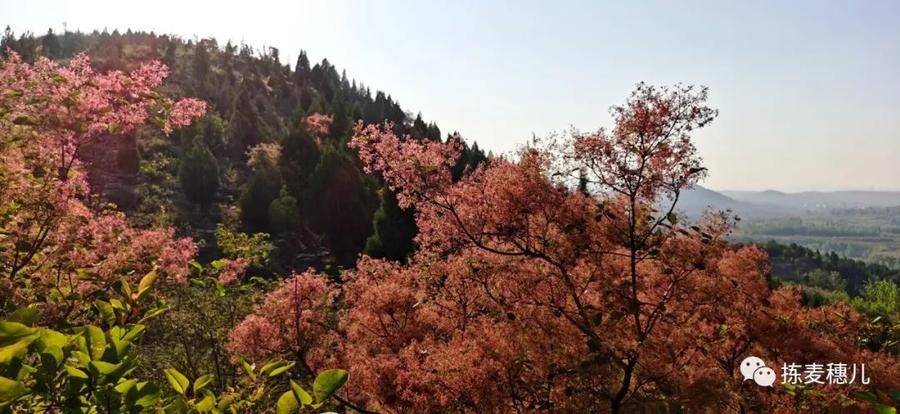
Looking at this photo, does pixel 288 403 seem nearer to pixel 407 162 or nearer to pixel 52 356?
pixel 52 356

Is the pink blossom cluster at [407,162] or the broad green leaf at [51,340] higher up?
the pink blossom cluster at [407,162]

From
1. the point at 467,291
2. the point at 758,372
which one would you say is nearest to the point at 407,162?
the point at 467,291

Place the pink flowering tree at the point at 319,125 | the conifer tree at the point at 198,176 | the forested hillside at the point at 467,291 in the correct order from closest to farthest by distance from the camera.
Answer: the forested hillside at the point at 467,291 < the conifer tree at the point at 198,176 < the pink flowering tree at the point at 319,125

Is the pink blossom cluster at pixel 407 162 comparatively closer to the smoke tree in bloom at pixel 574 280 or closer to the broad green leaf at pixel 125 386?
the smoke tree in bloom at pixel 574 280

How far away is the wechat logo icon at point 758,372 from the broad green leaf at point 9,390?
24.8ft

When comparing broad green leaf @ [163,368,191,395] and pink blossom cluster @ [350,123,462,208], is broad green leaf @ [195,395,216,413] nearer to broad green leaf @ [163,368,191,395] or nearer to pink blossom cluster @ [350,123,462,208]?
broad green leaf @ [163,368,191,395]

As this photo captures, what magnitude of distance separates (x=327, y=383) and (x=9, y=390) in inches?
30.9

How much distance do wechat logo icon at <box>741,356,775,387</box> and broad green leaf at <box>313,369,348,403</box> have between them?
6.81m

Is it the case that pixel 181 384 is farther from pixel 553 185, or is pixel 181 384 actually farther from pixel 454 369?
pixel 553 185

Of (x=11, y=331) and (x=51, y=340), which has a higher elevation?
(x=11, y=331)

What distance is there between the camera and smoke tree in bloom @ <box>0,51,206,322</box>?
4.38 metres

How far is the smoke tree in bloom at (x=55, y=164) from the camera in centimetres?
438

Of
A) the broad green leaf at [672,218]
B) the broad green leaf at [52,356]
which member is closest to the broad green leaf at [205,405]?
the broad green leaf at [52,356]

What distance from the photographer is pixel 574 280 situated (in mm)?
6258
